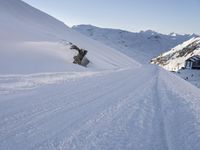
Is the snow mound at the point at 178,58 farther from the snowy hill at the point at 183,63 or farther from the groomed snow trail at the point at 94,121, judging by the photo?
the groomed snow trail at the point at 94,121

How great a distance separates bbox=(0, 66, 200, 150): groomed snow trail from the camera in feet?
18.7

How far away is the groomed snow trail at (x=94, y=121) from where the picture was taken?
5.71 m

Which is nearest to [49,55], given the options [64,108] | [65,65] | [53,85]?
[65,65]

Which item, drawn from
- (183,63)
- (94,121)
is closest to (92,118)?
(94,121)

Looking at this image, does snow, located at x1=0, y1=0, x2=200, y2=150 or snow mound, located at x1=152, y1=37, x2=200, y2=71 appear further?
snow mound, located at x1=152, y1=37, x2=200, y2=71

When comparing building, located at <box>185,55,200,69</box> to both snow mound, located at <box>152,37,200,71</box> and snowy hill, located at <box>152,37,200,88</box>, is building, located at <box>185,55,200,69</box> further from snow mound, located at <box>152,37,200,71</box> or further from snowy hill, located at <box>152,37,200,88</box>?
snow mound, located at <box>152,37,200,71</box>

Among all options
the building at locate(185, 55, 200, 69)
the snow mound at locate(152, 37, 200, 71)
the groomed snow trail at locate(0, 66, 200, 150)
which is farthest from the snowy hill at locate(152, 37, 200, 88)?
the groomed snow trail at locate(0, 66, 200, 150)

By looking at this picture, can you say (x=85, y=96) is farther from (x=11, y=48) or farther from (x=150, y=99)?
(x=11, y=48)

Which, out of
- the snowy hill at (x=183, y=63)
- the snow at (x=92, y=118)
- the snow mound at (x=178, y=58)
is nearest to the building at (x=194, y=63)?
the snowy hill at (x=183, y=63)

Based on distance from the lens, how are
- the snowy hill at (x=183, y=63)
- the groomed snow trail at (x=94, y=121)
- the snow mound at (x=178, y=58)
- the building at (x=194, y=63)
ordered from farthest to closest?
the snow mound at (x=178, y=58) < the building at (x=194, y=63) < the snowy hill at (x=183, y=63) < the groomed snow trail at (x=94, y=121)

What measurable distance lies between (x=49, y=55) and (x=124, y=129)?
1724cm

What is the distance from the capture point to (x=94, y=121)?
23.6 feet

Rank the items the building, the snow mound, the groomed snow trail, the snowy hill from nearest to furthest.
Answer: the groomed snow trail < the snowy hill < the building < the snow mound

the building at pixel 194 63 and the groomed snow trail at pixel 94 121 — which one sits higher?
the groomed snow trail at pixel 94 121
